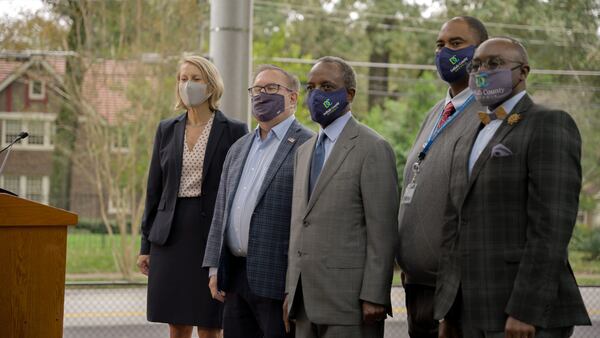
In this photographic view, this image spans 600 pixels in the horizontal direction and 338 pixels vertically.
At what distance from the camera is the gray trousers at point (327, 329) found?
4.34m

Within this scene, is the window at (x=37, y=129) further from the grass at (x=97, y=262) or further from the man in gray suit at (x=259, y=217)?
the man in gray suit at (x=259, y=217)

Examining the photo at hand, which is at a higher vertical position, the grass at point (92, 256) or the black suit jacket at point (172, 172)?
the black suit jacket at point (172, 172)

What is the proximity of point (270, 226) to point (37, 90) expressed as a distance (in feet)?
38.0

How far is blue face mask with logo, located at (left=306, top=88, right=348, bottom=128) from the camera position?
4.57 meters

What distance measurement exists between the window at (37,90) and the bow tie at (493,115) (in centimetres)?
1239

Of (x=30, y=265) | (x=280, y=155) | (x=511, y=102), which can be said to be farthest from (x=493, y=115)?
(x=30, y=265)

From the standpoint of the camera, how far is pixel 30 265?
14.0ft

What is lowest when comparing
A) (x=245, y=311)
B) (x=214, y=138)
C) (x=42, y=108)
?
(x=245, y=311)

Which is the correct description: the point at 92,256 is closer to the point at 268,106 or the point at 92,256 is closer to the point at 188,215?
the point at 188,215

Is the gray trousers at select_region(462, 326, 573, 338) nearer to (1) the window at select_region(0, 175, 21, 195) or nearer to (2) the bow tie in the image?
(2) the bow tie

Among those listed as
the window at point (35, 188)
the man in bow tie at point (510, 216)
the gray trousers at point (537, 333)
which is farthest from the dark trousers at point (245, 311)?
the window at point (35, 188)

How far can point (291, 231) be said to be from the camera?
15.2 ft

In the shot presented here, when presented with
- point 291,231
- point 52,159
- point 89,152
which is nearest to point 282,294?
point 291,231

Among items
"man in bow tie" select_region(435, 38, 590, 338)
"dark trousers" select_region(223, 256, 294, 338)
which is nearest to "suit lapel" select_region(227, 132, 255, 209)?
"dark trousers" select_region(223, 256, 294, 338)
